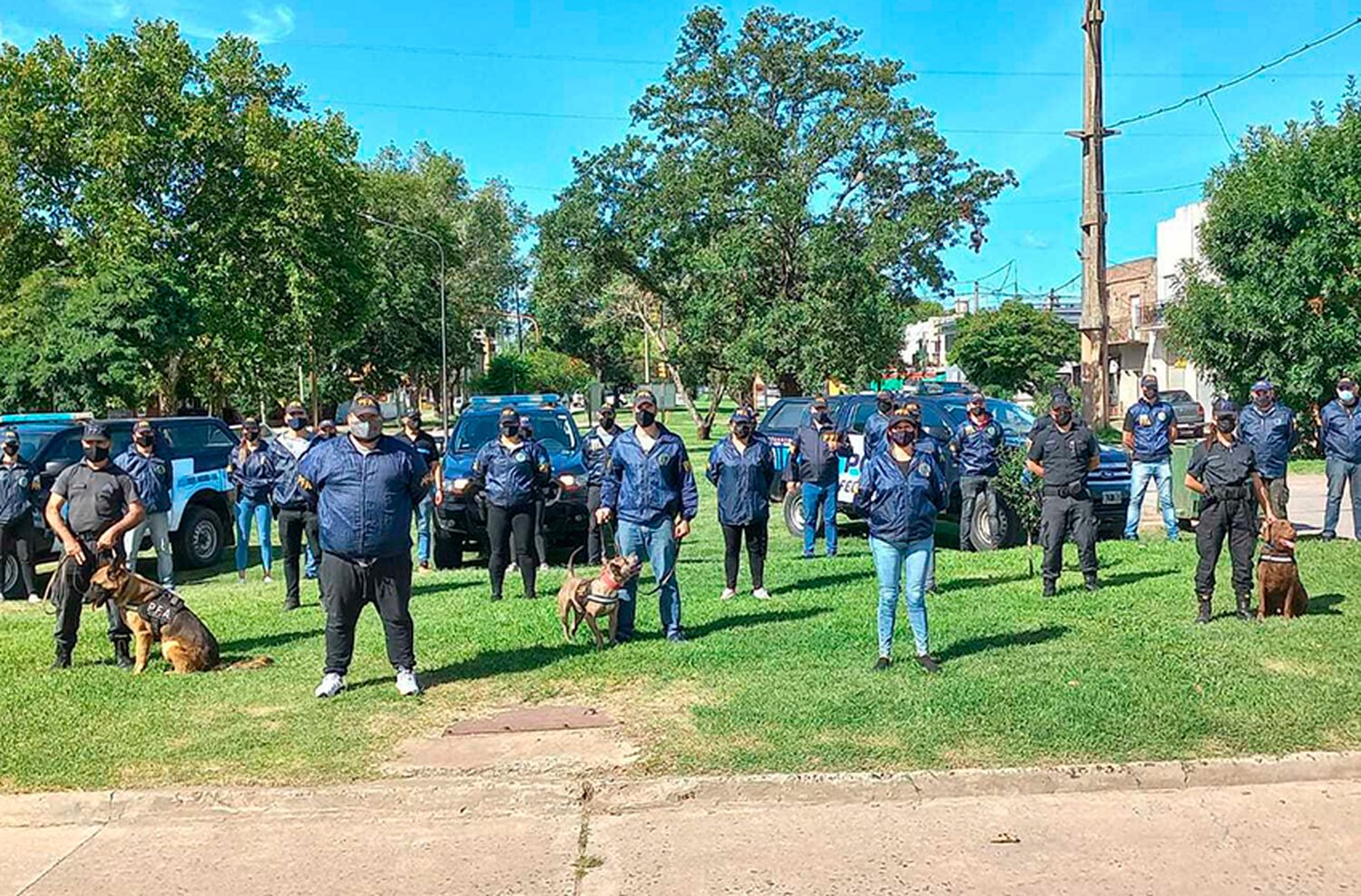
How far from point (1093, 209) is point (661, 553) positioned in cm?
1130

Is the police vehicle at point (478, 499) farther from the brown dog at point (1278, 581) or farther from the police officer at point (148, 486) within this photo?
the brown dog at point (1278, 581)

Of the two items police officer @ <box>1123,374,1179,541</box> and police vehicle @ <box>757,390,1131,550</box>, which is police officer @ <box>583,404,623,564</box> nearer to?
police vehicle @ <box>757,390,1131,550</box>

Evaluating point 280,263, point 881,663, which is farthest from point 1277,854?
point 280,263

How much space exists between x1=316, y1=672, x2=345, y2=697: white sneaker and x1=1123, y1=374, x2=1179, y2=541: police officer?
929 centimetres

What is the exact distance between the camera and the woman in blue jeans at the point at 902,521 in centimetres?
766

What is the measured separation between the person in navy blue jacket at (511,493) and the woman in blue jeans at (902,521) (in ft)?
12.2

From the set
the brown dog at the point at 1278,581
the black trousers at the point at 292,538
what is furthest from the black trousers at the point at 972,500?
the black trousers at the point at 292,538

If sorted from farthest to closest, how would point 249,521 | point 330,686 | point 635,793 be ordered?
point 249,521 → point 330,686 → point 635,793

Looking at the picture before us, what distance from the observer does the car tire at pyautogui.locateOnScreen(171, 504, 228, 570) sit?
1423 centimetres

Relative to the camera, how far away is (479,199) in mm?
69188

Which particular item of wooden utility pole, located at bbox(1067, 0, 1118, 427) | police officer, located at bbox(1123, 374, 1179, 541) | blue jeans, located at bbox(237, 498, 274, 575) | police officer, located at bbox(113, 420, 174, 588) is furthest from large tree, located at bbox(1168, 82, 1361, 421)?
police officer, located at bbox(113, 420, 174, 588)

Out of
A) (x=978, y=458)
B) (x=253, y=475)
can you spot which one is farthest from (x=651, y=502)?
(x=253, y=475)

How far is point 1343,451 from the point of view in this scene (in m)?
12.9

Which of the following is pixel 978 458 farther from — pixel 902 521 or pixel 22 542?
pixel 22 542
